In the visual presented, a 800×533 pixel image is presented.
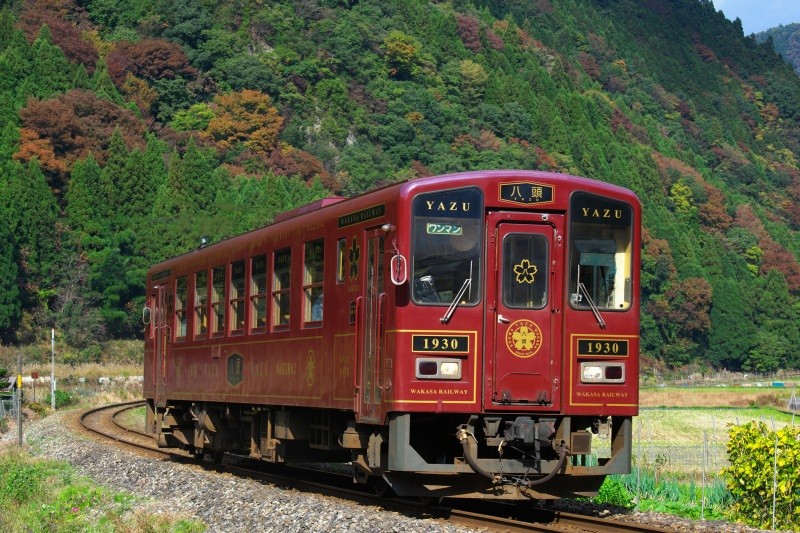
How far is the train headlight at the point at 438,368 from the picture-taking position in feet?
48.0

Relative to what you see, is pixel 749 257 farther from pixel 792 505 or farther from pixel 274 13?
pixel 792 505

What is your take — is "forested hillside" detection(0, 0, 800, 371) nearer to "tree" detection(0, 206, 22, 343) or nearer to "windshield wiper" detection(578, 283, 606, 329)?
"tree" detection(0, 206, 22, 343)

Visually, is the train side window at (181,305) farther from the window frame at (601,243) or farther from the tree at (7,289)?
the tree at (7,289)

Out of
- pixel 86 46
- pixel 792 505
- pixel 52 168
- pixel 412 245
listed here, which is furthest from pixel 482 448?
pixel 86 46

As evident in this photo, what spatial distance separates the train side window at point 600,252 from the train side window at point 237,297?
613cm

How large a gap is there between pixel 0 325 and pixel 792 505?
64.1 meters

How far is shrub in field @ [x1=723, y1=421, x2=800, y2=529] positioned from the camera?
52.3 ft

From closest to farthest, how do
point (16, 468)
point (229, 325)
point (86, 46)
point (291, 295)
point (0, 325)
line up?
point (291, 295), point (229, 325), point (16, 468), point (0, 325), point (86, 46)

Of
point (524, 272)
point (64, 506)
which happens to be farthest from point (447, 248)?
point (64, 506)

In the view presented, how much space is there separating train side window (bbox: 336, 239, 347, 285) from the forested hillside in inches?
1865

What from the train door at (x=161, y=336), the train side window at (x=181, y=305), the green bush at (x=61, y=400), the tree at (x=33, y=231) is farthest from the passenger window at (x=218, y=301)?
the tree at (x=33, y=231)

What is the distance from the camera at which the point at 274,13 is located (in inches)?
5699

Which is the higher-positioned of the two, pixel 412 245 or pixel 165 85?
pixel 165 85

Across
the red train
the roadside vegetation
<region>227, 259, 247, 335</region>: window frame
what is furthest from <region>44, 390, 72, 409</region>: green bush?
the red train
